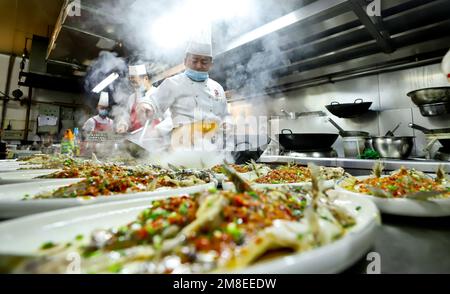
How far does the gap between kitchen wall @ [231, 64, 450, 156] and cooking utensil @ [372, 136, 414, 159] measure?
0.90 metres

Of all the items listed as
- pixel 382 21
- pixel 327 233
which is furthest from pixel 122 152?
pixel 382 21

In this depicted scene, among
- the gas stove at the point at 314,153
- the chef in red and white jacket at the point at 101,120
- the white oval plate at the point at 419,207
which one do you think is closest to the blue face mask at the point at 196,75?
the gas stove at the point at 314,153

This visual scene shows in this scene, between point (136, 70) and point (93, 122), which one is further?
point (93, 122)

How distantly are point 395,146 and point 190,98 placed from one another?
320 centimetres

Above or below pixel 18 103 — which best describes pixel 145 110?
below

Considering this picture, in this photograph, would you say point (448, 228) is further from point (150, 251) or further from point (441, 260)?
point (150, 251)

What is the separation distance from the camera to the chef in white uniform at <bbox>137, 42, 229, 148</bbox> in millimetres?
3766

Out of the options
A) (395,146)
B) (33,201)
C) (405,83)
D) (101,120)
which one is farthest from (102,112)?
(405,83)

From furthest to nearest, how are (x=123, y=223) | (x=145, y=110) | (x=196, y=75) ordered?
1. (x=196, y=75)
2. (x=145, y=110)
3. (x=123, y=223)

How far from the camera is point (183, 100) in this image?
393 centimetres

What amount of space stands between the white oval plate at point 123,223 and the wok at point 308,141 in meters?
2.80

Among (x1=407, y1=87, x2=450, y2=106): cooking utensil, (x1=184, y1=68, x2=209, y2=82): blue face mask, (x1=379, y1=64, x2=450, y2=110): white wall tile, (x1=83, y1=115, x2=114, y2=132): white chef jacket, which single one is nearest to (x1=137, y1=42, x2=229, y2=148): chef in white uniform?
(x1=184, y1=68, x2=209, y2=82): blue face mask

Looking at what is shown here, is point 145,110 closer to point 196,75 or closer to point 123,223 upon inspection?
point 196,75
